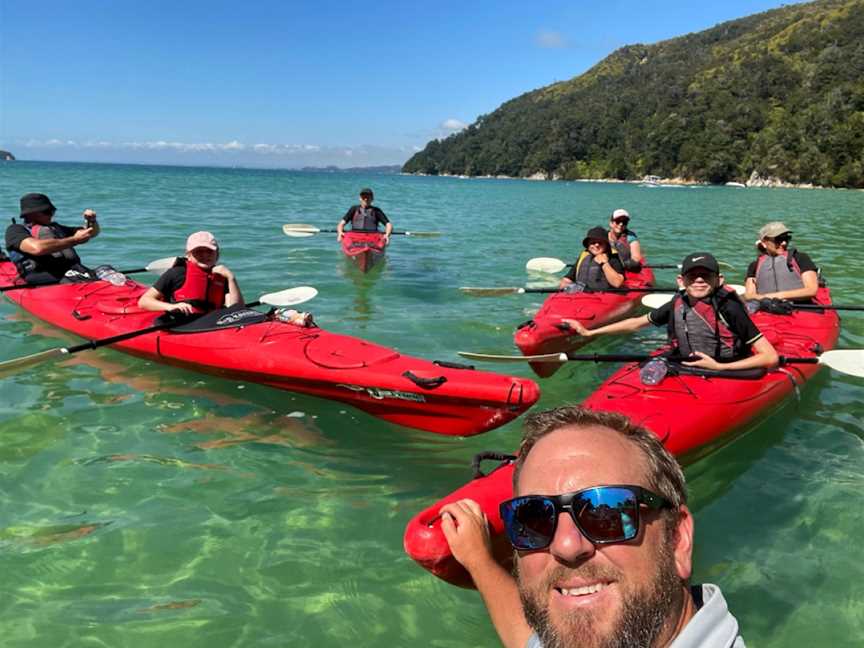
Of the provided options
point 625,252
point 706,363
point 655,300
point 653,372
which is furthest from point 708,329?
point 625,252

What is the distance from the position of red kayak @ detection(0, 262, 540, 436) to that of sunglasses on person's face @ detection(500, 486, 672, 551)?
9.14ft

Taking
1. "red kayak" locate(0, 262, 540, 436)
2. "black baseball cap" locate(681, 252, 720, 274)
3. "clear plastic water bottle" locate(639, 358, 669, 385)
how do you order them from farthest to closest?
"black baseball cap" locate(681, 252, 720, 274) < "clear plastic water bottle" locate(639, 358, 669, 385) < "red kayak" locate(0, 262, 540, 436)

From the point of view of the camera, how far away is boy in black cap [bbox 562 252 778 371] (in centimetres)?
486

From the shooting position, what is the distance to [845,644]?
2.97 m

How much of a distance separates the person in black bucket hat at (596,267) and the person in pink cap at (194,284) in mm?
4409

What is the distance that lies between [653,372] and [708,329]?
776mm

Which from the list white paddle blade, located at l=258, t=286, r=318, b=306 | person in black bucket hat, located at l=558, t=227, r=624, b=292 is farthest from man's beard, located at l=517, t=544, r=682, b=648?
person in black bucket hat, located at l=558, t=227, r=624, b=292

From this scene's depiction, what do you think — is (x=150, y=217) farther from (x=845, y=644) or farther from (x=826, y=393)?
(x=845, y=644)

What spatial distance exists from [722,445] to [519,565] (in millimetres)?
3656

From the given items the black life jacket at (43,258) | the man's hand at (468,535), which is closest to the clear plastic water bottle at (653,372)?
the man's hand at (468,535)

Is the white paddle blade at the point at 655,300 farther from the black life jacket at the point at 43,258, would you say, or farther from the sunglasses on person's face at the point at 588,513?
the black life jacket at the point at 43,258

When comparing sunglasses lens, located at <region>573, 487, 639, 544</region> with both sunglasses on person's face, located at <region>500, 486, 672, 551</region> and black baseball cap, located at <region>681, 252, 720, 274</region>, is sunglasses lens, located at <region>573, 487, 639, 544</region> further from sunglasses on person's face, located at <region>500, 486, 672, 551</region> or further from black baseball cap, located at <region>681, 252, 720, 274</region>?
black baseball cap, located at <region>681, 252, 720, 274</region>

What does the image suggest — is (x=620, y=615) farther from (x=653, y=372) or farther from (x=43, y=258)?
(x=43, y=258)

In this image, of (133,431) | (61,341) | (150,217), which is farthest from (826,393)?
(150,217)
